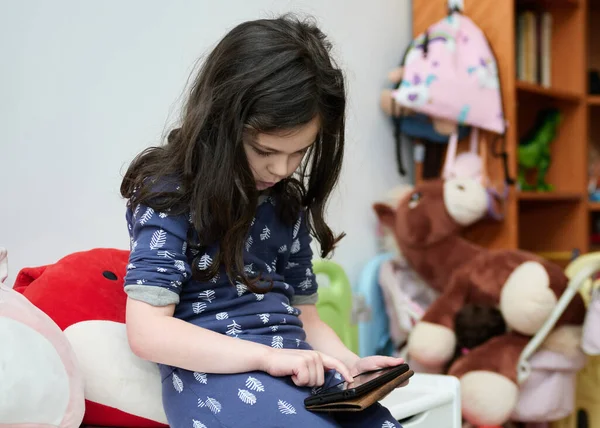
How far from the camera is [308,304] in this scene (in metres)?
1.04

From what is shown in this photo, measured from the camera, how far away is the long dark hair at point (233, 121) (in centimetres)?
82

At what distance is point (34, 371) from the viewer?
0.72m

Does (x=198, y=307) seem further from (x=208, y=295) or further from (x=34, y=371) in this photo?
(x=34, y=371)

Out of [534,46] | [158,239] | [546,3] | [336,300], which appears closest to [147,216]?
[158,239]

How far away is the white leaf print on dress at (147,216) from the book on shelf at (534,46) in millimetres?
1603

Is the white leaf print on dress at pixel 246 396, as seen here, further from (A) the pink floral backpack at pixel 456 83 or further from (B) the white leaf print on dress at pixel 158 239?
(A) the pink floral backpack at pixel 456 83

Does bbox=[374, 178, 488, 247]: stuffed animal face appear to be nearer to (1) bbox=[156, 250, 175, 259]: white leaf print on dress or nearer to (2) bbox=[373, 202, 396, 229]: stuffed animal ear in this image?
(2) bbox=[373, 202, 396, 229]: stuffed animal ear

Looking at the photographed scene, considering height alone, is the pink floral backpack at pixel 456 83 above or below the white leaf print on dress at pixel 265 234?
above

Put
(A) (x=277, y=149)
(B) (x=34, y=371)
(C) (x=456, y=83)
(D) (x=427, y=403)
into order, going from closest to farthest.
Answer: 1. (B) (x=34, y=371)
2. (A) (x=277, y=149)
3. (D) (x=427, y=403)
4. (C) (x=456, y=83)

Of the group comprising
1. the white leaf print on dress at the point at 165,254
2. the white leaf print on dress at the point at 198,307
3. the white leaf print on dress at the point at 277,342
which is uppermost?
the white leaf print on dress at the point at 165,254

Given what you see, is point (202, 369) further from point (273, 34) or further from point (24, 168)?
point (24, 168)

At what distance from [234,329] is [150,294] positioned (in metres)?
0.12

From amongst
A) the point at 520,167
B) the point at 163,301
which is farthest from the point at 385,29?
the point at 163,301

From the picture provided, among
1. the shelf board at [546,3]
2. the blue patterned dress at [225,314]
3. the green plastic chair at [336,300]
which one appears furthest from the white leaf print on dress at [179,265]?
the shelf board at [546,3]
